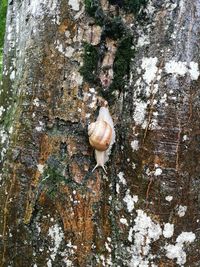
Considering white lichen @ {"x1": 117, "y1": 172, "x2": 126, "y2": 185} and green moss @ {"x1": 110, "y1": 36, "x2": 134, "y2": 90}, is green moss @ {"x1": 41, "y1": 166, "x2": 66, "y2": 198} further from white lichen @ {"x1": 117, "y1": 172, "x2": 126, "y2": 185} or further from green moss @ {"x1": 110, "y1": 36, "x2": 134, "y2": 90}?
green moss @ {"x1": 110, "y1": 36, "x2": 134, "y2": 90}

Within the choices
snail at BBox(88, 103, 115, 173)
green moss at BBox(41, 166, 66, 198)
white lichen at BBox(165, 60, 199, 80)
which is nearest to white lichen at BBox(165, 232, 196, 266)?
snail at BBox(88, 103, 115, 173)

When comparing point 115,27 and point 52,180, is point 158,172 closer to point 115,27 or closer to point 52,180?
point 52,180

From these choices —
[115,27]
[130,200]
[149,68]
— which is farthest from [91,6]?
[130,200]

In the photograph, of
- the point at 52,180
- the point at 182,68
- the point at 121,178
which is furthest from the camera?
the point at 52,180

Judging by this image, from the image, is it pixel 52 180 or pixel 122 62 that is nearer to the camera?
pixel 122 62

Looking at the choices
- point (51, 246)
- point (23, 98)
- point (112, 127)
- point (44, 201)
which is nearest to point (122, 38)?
point (112, 127)

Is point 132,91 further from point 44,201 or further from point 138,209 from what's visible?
point 44,201

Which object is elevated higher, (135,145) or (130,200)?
(135,145)

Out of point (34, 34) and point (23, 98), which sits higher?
point (34, 34)
